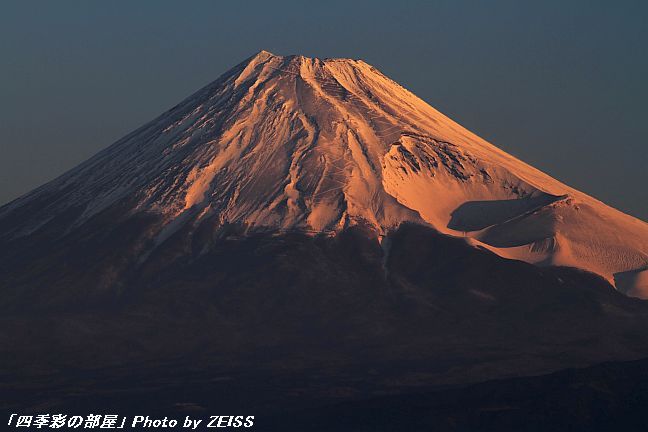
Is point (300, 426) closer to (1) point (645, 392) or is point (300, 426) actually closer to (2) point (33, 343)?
(1) point (645, 392)

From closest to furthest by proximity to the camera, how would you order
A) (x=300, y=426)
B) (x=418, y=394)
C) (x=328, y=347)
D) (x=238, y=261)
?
(x=300, y=426), (x=418, y=394), (x=328, y=347), (x=238, y=261)

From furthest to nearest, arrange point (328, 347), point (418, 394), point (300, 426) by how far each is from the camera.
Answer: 1. point (328, 347)
2. point (418, 394)
3. point (300, 426)

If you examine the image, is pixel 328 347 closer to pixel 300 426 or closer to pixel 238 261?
pixel 238 261

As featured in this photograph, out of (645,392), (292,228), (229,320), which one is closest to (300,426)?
(645,392)

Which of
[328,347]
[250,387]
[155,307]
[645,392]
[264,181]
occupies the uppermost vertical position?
[264,181]

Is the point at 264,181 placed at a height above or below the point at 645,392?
above

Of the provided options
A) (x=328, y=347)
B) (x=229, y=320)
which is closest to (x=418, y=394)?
(x=328, y=347)

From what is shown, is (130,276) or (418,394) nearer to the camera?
(418,394)

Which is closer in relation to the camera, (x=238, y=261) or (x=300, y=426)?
(x=300, y=426)

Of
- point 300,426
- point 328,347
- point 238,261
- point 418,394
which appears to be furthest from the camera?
point 238,261
